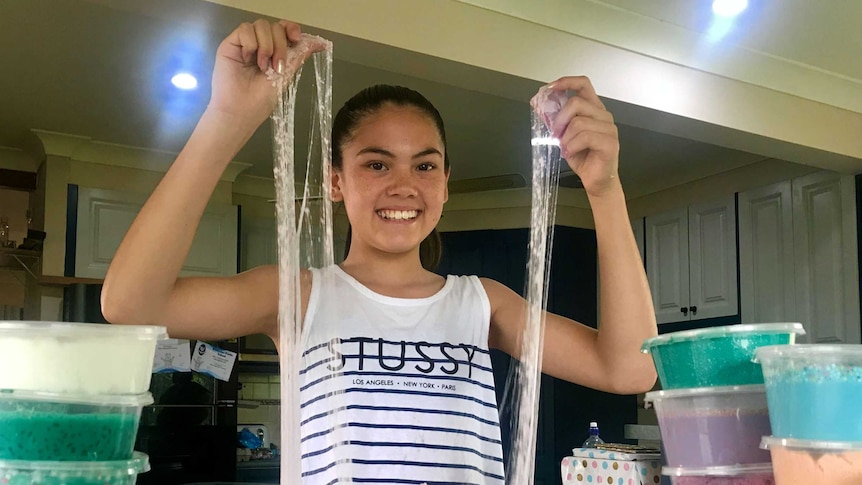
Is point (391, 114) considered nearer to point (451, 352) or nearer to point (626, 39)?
point (451, 352)

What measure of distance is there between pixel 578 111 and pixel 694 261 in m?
3.31

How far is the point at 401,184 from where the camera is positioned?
2.94ft

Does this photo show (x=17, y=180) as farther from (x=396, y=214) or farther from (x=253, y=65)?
(x=253, y=65)

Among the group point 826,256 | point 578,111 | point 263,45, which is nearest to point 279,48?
point 263,45

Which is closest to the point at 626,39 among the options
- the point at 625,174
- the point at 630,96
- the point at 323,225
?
the point at 630,96

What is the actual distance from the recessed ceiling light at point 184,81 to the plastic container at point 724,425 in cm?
254

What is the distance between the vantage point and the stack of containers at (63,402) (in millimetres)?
441

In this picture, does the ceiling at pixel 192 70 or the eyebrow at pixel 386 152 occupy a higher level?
the ceiling at pixel 192 70

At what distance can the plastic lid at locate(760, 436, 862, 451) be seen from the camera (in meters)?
0.41

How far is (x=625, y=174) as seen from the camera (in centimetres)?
→ 395

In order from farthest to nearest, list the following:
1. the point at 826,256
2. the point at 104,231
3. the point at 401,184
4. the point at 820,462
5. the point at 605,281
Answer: the point at 104,231 < the point at 826,256 < the point at 401,184 < the point at 605,281 < the point at 820,462

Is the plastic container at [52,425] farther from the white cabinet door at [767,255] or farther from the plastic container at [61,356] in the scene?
the white cabinet door at [767,255]

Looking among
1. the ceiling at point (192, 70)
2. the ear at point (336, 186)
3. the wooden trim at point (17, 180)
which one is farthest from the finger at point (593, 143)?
the wooden trim at point (17, 180)

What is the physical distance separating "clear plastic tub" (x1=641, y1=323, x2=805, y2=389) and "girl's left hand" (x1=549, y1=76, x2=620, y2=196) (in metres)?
0.22
